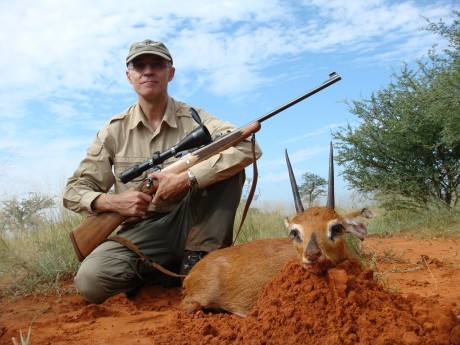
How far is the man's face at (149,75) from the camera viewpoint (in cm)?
600

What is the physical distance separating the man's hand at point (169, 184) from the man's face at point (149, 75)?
118 cm

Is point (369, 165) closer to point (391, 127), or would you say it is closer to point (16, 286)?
point (391, 127)

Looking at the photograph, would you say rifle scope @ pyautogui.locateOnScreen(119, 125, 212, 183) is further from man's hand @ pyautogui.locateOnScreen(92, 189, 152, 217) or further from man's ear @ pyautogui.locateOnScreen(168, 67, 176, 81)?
man's ear @ pyautogui.locateOnScreen(168, 67, 176, 81)

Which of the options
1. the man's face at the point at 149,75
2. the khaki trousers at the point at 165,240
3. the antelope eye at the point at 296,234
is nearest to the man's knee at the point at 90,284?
the khaki trousers at the point at 165,240

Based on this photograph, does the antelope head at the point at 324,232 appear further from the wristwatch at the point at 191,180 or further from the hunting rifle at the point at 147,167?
the hunting rifle at the point at 147,167

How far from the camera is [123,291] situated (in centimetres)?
579

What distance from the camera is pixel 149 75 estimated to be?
6.01 metres

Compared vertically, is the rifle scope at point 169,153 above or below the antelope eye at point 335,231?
above

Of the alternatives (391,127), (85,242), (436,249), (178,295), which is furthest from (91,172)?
(391,127)

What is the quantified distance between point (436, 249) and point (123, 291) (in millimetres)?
4964

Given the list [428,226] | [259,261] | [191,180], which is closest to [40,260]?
[191,180]

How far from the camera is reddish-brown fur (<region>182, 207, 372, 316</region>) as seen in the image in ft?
11.3

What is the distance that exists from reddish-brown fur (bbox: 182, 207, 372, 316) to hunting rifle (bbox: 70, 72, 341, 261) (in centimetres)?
129

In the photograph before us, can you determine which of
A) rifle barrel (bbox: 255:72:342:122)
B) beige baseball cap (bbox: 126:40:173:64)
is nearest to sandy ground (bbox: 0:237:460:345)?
rifle barrel (bbox: 255:72:342:122)
